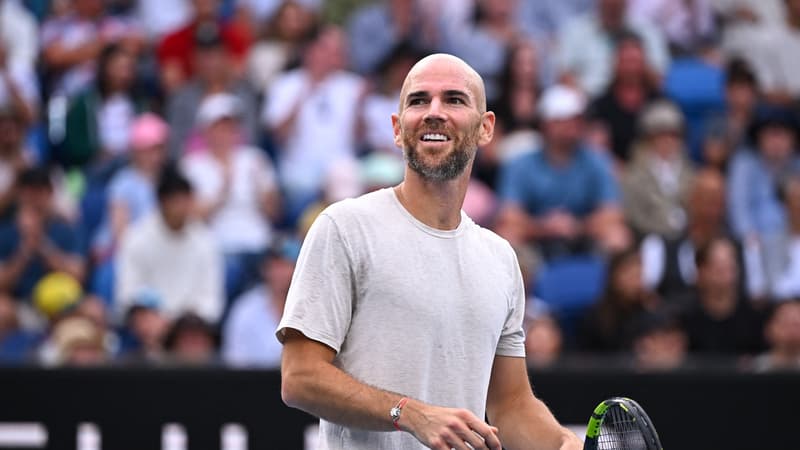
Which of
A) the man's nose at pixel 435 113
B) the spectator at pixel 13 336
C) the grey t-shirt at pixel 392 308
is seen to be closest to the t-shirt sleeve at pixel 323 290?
the grey t-shirt at pixel 392 308

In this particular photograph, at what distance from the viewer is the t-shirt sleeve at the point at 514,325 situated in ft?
14.2

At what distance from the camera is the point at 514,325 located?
437cm

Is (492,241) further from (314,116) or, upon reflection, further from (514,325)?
(314,116)

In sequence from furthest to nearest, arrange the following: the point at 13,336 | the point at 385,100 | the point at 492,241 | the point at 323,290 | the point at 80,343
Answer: the point at 385,100 < the point at 13,336 < the point at 80,343 < the point at 492,241 < the point at 323,290

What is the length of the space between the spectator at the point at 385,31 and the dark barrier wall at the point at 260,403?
452cm

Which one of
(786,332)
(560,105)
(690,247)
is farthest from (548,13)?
(786,332)

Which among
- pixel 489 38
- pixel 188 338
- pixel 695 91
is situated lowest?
pixel 188 338

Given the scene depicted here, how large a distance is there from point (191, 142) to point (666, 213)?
3.65 meters

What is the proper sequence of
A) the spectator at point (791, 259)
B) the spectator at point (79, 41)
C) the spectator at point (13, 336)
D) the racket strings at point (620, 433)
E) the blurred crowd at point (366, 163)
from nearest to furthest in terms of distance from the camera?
the racket strings at point (620, 433)
the blurred crowd at point (366, 163)
the spectator at point (13, 336)
the spectator at point (791, 259)
the spectator at point (79, 41)

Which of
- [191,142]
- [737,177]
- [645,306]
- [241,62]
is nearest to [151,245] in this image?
[191,142]

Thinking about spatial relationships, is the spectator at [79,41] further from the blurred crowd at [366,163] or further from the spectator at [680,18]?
the spectator at [680,18]

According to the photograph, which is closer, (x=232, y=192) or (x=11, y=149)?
(x=232, y=192)

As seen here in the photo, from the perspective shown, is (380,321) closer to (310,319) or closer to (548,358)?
(310,319)

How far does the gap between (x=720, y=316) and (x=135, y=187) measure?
14.1 feet
